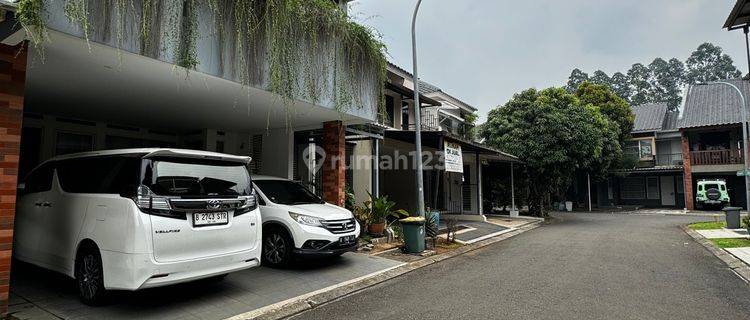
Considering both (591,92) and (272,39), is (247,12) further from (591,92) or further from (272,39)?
(591,92)

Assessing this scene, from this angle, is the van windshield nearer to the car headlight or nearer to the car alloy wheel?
the car headlight

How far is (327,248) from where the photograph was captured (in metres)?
7.10

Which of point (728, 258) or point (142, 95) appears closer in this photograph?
point (142, 95)

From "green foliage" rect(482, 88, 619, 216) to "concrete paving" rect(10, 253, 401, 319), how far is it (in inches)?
542

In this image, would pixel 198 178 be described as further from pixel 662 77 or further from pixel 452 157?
pixel 662 77

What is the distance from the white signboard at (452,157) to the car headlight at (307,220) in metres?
5.62

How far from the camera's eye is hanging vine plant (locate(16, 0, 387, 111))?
179 inches

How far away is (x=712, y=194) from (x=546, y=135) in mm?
14474

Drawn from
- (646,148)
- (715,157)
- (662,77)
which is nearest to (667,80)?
(662,77)

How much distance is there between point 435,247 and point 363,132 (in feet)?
10.8

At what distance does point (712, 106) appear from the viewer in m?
28.0

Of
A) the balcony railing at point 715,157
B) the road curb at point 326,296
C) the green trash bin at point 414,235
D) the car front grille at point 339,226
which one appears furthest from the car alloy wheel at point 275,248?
the balcony railing at point 715,157

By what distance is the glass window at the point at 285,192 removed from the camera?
7.69m

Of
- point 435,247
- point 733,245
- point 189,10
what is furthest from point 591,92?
point 189,10
